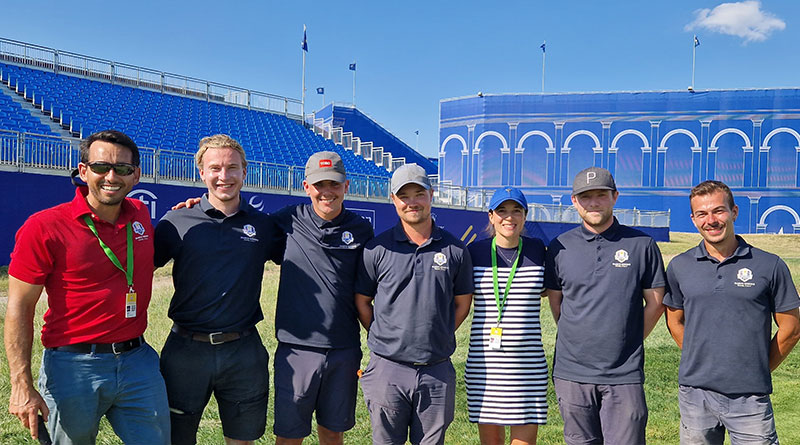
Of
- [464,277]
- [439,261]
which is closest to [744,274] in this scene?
[464,277]

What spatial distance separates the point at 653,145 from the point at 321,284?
40694 millimetres

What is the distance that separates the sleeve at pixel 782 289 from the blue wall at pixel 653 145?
125ft

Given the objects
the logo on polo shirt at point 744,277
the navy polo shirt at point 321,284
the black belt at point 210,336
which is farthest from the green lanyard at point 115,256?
the logo on polo shirt at point 744,277

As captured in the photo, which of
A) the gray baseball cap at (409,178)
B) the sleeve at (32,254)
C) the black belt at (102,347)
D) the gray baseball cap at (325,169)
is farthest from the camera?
the gray baseball cap at (325,169)

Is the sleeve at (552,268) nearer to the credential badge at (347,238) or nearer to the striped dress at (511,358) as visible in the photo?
the striped dress at (511,358)

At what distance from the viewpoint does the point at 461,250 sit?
3.56m

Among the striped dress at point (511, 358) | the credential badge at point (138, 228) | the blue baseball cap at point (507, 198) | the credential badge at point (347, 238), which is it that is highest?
the blue baseball cap at point (507, 198)

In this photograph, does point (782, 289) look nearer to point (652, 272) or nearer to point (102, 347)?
point (652, 272)

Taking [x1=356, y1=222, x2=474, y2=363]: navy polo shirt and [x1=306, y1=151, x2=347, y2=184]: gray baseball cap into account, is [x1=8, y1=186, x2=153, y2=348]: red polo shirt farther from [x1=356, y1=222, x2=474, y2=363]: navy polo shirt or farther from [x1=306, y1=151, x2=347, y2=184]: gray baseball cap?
[x1=356, y1=222, x2=474, y2=363]: navy polo shirt

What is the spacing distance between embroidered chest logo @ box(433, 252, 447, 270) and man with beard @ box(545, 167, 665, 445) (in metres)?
0.73

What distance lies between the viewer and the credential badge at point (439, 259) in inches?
137

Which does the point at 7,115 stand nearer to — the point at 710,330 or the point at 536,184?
the point at 710,330

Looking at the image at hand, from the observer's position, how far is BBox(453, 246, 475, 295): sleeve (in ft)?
11.6

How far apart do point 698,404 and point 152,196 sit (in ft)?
42.3
